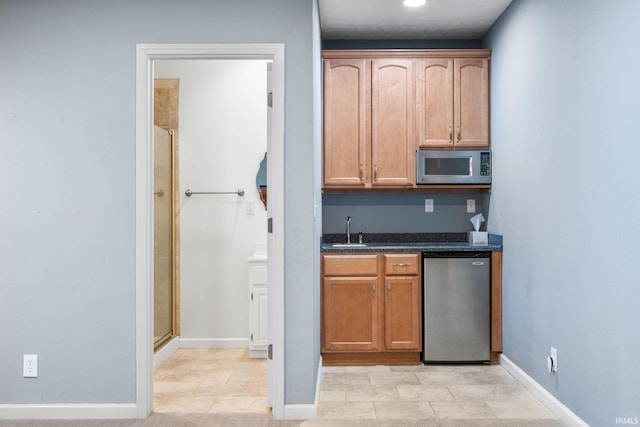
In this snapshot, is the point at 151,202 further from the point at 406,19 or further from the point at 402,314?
the point at 406,19

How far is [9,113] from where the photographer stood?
2748 mm

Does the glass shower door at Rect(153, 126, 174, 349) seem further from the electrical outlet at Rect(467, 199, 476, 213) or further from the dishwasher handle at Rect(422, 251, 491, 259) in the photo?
the electrical outlet at Rect(467, 199, 476, 213)

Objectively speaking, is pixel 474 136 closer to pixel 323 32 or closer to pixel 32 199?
pixel 323 32

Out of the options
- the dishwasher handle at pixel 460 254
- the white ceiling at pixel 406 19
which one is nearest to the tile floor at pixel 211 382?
the dishwasher handle at pixel 460 254

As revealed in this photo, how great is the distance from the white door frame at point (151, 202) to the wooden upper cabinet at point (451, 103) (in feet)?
5.53

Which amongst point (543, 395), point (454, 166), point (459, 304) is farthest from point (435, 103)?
point (543, 395)

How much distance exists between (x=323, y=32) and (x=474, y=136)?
154 cm

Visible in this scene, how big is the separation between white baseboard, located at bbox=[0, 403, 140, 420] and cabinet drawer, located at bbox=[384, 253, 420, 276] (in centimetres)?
197

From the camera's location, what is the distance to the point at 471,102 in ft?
13.0

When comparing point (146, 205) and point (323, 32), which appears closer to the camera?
point (146, 205)

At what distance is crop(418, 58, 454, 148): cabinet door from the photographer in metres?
3.97

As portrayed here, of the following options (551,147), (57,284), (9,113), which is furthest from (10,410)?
(551,147)

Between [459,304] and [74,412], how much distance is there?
2648 mm

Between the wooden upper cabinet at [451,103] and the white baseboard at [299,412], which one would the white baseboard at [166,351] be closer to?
the white baseboard at [299,412]
